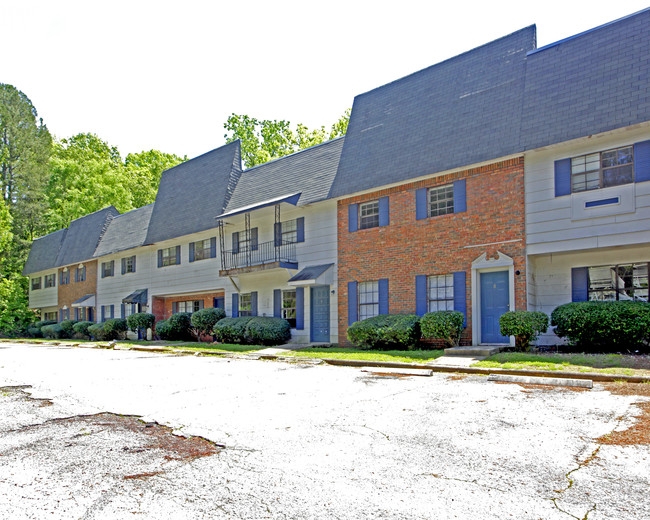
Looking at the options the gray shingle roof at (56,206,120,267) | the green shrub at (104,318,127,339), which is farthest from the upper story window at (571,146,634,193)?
the gray shingle roof at (56,206,120,267)

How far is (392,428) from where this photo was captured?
5824 mm

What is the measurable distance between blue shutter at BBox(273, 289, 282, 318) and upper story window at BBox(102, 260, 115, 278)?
1586 cm

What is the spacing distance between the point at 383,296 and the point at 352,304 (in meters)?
1.38

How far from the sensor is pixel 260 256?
70.5 feet

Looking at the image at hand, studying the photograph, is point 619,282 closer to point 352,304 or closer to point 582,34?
point 582,34

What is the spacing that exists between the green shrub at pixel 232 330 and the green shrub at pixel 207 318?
150 centimetres

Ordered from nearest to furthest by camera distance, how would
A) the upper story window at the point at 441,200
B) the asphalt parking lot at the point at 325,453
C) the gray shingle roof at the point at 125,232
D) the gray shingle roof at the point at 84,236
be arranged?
the asphalt parking lot at the point at 325,453
the upper story window at the point at 441,200
the gray shingle roof at the point at 125,232
the gray shingle roof at the point at 84,236

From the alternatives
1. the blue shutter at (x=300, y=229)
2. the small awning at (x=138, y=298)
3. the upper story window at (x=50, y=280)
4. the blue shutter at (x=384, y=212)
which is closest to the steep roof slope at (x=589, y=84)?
the blue shutter at (x=384, y=212)

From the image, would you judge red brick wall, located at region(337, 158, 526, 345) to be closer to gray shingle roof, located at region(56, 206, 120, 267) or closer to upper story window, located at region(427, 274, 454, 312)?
upper story window, located at region(427, 274, 454, 312)

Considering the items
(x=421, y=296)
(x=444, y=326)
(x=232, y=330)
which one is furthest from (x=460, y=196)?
(x=232, y=330)

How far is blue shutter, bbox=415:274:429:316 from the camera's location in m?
15.7

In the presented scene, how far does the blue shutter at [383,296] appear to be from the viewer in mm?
16750

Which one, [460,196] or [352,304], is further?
[352,304]

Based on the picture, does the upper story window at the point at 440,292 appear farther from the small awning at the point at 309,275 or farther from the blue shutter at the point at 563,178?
the small awning at the point at 309,275
